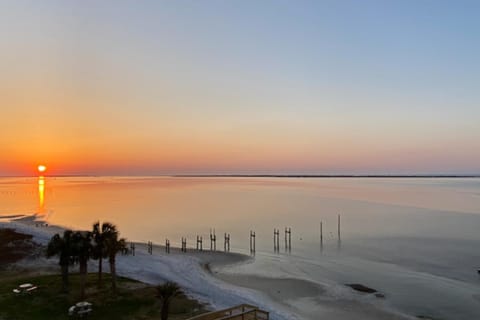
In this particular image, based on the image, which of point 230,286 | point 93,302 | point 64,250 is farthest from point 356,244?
point 64,250

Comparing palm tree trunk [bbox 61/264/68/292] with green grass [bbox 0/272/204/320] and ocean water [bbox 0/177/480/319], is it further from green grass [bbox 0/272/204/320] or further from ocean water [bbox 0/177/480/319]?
ocean water [bbox 0/177/480/319]

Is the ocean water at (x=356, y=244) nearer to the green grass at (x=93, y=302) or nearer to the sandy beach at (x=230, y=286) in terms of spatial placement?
the sandy beach at (x=230, y=286)

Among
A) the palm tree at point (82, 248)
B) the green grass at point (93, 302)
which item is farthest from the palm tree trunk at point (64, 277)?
the palm tree at point (82, 248)

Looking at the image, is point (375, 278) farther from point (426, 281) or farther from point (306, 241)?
point (306, 241)

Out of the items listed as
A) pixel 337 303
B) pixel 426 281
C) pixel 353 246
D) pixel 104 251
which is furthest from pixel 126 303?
pixel 353 246

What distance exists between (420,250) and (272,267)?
78.3ft

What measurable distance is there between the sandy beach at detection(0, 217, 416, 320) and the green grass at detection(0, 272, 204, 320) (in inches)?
127

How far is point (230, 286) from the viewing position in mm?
40844

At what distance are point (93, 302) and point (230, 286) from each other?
1512 cm

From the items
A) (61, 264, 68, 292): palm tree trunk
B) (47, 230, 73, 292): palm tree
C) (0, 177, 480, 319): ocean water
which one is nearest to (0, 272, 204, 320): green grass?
(61, 264, 68, 292): palm tree trunk

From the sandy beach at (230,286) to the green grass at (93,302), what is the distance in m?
3.24

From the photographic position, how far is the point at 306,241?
69.6 m

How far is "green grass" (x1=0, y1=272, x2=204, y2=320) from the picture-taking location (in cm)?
2742

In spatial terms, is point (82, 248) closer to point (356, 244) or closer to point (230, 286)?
point (230, 286)
